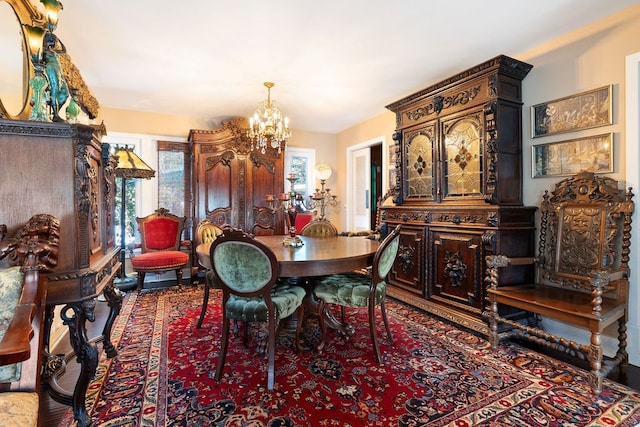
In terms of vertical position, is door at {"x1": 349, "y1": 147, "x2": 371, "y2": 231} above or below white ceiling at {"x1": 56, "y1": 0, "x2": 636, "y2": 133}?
below

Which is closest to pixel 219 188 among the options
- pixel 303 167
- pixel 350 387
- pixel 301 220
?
pixel 301 220

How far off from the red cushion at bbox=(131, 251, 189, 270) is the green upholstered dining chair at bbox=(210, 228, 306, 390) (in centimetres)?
226

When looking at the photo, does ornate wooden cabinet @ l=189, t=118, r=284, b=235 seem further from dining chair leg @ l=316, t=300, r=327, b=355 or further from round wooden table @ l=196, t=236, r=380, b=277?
dining chair leg @ l=316, t=300, r=327, b=355

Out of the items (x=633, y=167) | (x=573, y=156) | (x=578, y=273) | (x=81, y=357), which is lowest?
(x=81, y=357)

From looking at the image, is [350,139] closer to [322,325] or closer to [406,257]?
[406,257]

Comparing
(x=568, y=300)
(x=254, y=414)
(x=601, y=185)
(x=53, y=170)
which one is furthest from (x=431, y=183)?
(x=53, y=170)

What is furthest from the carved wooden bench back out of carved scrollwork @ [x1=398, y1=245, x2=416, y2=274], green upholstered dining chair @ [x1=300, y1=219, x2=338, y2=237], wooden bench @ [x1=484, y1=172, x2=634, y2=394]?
green upholstered dining chair @ [x1=300, y1=219, x2=338, y2=237]

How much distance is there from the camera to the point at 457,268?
3.00 metres

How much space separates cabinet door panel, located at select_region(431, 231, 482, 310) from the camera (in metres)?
2.83

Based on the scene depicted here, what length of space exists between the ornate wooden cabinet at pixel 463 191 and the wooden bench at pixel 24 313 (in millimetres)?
2919

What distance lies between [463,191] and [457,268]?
776mm

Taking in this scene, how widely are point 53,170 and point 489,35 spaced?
3288mm

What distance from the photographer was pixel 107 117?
14.6 ft

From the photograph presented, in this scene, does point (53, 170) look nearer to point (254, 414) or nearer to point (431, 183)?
point (254, 414)
